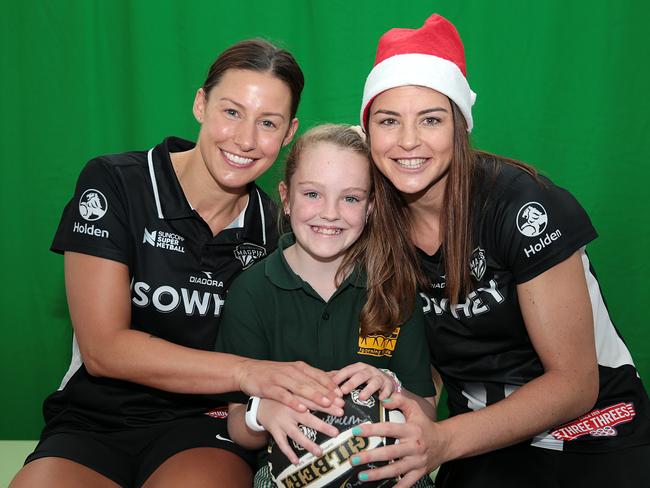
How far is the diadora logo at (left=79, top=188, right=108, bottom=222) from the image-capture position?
1505 mm

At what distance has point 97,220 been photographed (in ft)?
4.94

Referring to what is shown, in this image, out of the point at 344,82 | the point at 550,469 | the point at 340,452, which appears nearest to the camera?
the point at 340,452

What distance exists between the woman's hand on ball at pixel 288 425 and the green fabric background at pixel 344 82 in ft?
3.39

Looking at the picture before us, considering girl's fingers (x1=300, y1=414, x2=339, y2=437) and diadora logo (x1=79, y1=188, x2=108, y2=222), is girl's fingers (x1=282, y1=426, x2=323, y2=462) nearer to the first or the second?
girl's fingers (x1=300, y1=414, x2=339, y2=437)

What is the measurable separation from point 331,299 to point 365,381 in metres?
0.26

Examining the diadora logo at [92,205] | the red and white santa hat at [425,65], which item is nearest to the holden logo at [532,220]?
the red and white santa hat at [425,65]

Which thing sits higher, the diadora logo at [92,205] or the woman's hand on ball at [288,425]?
the diadora logo at [92,205]

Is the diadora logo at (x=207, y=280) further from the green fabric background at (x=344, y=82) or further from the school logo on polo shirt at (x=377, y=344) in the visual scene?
the green fabric background at (x=344, y=82)

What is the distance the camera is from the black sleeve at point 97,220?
1.49m

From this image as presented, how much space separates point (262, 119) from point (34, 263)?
1.17m

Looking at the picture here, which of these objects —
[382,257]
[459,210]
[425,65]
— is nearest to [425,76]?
[425,65]

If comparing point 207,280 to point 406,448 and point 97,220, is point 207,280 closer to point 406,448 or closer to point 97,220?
point 97,220

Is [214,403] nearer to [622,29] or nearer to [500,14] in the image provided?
[500,14]

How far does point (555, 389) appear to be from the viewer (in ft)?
4.46
